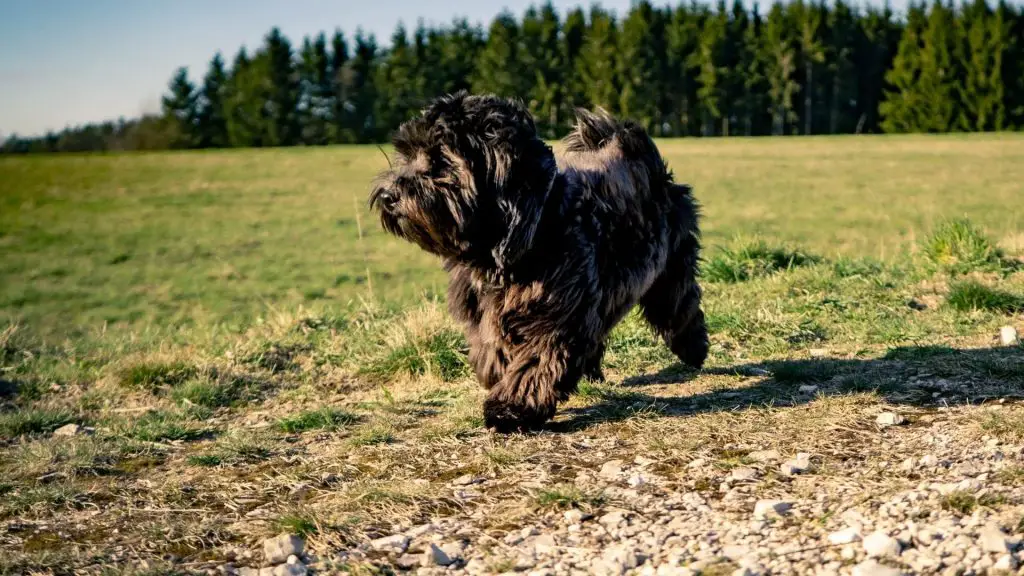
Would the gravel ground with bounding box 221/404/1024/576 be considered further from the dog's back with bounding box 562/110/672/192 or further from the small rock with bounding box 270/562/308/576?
the dog's back with bounding box 562/110/672/192

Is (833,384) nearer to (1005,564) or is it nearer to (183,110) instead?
(1005,564)

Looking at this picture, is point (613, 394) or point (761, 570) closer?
point (761, 570)

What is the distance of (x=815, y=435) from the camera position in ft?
14.2

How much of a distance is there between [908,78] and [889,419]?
236 feet

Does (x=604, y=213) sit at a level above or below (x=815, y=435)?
above

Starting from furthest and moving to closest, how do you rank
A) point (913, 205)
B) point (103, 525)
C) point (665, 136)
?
point (665, 136) → point (913, 205) → point (103, 525)

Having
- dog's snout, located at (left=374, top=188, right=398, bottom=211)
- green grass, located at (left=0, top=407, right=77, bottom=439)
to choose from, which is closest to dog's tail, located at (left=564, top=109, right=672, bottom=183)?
dog's snout, located at (left=374, top=188, right=398, bottom=211)

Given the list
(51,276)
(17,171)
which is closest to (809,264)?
(51,276)

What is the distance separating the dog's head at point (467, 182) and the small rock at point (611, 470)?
1.15m

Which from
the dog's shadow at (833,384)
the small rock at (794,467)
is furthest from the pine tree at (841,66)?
the small rock at (794,467)

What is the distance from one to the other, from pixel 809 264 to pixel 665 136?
65.6 meters

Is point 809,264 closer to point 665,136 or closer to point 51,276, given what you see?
point 51,276

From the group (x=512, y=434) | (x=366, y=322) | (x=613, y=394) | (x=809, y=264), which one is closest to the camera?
(x=512, y=434)

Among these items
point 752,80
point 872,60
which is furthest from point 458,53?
point 872,60
